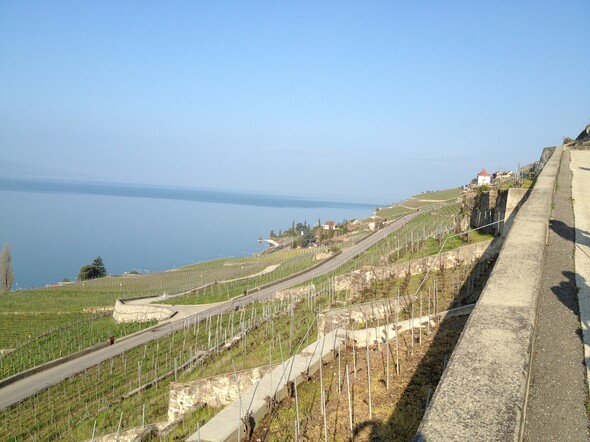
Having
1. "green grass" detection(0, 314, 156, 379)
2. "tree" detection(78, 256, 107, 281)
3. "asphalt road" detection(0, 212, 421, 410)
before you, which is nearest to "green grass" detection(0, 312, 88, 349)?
"green grass" detection(0, 314, 156, 379)

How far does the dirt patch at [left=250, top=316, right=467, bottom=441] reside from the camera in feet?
19.4

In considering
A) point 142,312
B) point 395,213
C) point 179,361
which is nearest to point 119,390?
point 179,361

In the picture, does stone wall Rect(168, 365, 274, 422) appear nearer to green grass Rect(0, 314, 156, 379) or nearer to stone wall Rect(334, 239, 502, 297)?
stone wall Rect(334, 239, 502, 297)

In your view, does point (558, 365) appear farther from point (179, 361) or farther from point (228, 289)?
point (228, 289)

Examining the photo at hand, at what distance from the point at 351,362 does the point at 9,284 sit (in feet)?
228

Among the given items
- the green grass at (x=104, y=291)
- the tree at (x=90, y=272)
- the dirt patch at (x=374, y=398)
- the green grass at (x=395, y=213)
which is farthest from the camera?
the green grass at (x=395, y=213)

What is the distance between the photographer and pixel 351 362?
8.48m

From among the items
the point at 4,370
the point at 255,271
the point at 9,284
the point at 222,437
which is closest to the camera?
the point at 222,437

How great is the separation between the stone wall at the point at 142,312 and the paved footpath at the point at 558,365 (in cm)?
3093

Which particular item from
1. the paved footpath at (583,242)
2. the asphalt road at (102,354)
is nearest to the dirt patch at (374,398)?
the paved footpath at (583,242)

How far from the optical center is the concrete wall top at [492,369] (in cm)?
327

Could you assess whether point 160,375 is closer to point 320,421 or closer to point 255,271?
point 320,421

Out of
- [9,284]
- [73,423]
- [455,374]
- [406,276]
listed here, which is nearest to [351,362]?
[455,374]

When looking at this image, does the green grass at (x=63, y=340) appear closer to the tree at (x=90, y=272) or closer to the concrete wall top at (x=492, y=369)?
the concrete wall top at (x=492, y=369)
